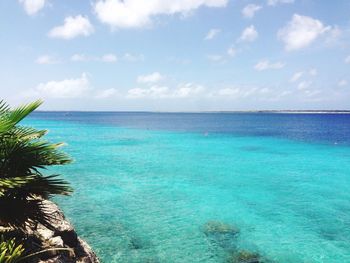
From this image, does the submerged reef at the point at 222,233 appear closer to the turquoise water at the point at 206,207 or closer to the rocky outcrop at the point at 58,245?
the turquoise water at the point at 206,207

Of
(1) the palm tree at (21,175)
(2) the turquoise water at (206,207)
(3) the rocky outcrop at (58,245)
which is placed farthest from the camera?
(2) the turquoise water at (206,207)

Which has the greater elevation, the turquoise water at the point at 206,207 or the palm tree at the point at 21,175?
the palm tree at the point at 21,175

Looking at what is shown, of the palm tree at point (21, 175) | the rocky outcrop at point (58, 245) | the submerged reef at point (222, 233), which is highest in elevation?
the palm tree at point (21, 175)

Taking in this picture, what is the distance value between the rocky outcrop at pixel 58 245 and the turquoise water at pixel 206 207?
133 inches

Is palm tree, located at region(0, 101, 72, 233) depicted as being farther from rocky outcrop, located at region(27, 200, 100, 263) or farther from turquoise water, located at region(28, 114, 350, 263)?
turquoise water, located at region(28, 114, 350, 263)

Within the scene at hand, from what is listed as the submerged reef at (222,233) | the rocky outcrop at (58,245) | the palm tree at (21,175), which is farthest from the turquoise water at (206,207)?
the palm tree at (21,175)

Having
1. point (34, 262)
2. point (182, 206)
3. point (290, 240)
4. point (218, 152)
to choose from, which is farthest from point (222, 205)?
point (218, 152)

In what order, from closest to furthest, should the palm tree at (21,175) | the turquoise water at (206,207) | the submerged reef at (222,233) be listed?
the palm tree at (21,175) < the turquoise water at (206,207) < the submerged reef at (222,233)

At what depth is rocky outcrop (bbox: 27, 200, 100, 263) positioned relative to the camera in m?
5.09

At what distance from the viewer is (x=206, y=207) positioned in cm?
1515

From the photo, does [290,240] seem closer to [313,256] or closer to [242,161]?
[313,256]

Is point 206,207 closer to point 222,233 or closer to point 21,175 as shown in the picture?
point 222,233

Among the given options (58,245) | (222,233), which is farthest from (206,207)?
(58,245)

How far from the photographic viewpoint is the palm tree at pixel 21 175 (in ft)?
13.1
